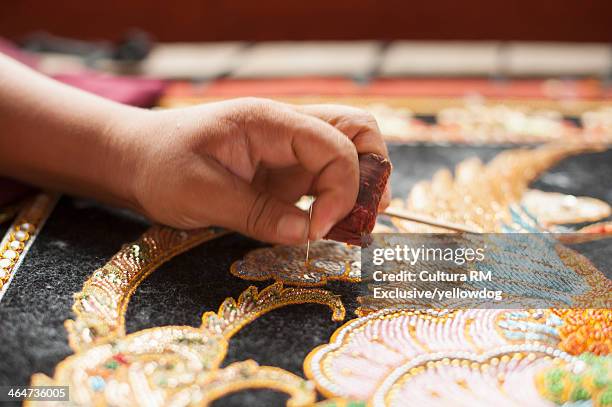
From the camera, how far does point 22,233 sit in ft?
1.89

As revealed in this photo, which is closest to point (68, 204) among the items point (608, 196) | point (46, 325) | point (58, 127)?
point (58, 127)

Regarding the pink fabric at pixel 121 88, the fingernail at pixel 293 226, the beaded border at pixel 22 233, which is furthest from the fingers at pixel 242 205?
the pink fabric at pixel 121 88

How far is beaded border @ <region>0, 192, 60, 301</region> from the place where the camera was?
0.52m

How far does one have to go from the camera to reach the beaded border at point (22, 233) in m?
0.52

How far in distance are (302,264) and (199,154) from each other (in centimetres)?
13

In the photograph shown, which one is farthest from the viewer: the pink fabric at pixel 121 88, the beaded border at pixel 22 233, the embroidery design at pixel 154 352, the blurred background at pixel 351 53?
the blurred background at pixel 351 53

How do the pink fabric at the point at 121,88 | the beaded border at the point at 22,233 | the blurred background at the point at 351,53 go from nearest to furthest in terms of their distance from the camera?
the beaded border at the point at 22,233 < the pink fabric at the point at 121,88 < the blurred background at the point at 351,53

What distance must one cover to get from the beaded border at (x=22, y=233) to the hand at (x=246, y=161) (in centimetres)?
11

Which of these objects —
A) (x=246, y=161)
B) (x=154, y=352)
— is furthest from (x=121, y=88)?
(x=154, y=352)

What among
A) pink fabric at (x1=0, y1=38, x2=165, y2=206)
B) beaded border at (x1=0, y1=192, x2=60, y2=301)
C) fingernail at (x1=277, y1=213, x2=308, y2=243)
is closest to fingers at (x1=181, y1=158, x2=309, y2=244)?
fingernail at (x1=277, y1=213, x2=308, y2=243)

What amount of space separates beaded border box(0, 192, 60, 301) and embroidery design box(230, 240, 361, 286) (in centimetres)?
17

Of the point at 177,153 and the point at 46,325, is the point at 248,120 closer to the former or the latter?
the point at 177,153

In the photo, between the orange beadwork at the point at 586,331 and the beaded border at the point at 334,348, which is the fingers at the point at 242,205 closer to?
the beaded border at the point at 334,348

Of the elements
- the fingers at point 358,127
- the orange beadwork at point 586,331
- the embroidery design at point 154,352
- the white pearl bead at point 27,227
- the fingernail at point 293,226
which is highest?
the fingers at point 358,127
